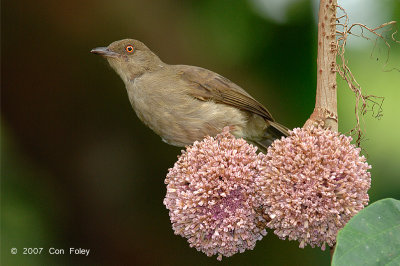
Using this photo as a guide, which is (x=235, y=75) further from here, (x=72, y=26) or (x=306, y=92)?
(x=72, y=26)

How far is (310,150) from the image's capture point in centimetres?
235

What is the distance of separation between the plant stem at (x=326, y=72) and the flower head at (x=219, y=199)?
344mm

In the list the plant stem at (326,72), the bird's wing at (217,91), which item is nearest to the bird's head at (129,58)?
the bird's wing at (217,91)

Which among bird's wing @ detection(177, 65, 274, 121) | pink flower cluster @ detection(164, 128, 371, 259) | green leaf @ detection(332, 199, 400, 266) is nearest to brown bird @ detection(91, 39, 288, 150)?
bird's wing @ detection(177, 65, 274, 121)

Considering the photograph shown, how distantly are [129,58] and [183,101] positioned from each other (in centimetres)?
53

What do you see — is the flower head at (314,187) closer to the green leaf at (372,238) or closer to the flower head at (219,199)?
the flower head at (219,199)

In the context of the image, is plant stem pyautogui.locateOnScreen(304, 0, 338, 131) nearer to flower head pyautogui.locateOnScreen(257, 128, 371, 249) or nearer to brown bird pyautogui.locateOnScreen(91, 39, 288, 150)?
flower head pyautogui.locateOnScreen(257, 128, 371, 249)

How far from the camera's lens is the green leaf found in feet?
6.24

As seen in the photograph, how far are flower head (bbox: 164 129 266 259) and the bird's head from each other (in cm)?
147

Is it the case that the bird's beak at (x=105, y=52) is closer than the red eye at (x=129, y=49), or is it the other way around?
the bird's beak at (x=105, y=52)

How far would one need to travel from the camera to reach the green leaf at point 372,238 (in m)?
1.90

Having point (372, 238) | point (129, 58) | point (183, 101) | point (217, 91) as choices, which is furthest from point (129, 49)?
point (372, 238)

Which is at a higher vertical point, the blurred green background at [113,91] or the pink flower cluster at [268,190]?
the blurred green background at [113,91]

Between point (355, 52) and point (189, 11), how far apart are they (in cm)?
177
